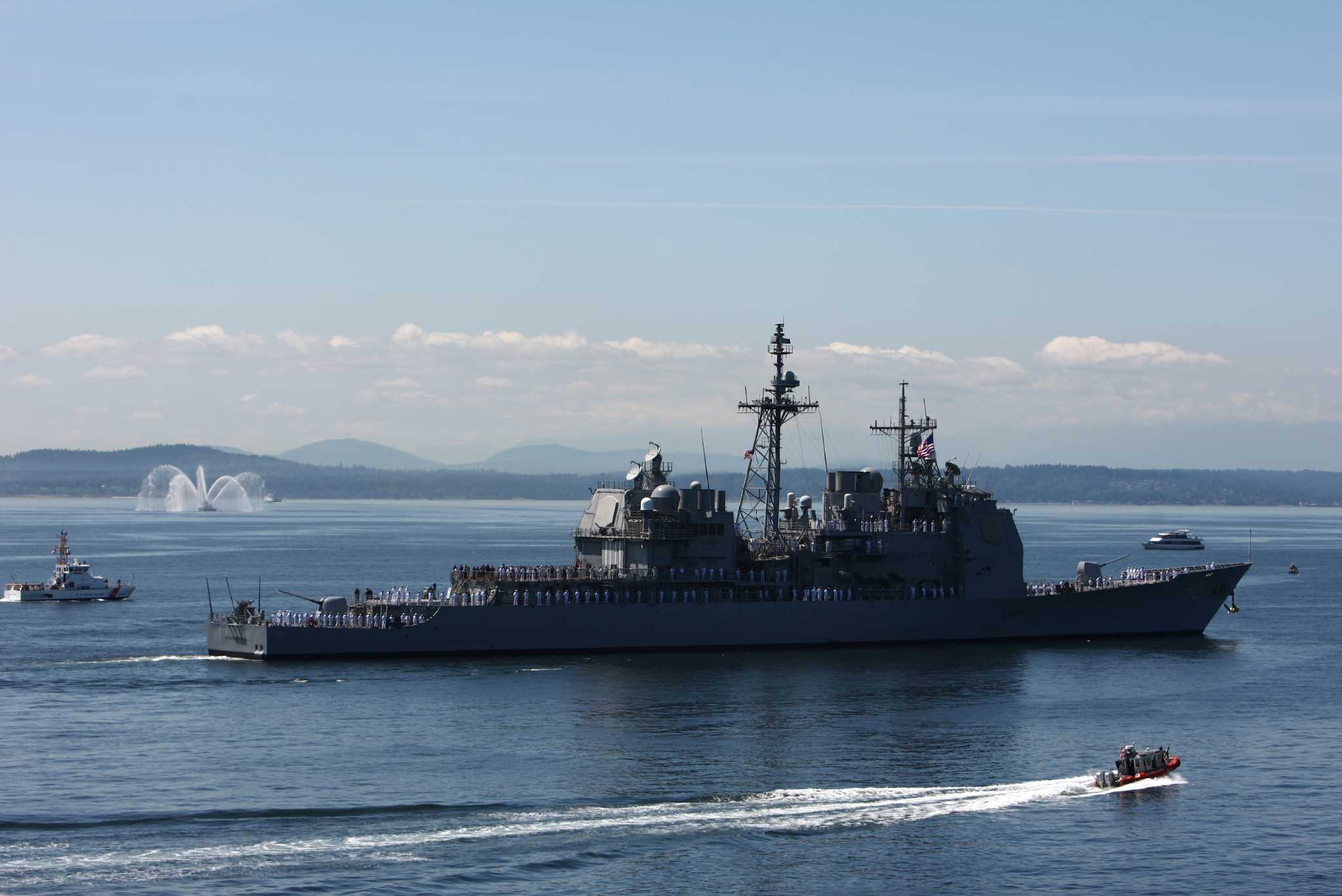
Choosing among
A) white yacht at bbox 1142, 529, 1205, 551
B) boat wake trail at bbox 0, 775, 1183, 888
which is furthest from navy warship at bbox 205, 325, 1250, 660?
white yacht at bbox 1142, 529, 1205, 551

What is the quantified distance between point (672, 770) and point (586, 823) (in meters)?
5.16

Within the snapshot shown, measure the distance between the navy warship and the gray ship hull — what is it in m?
0.06

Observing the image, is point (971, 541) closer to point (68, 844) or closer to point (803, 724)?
point (803, 724)

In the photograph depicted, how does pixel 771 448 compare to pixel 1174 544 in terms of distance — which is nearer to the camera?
pixel 771 448

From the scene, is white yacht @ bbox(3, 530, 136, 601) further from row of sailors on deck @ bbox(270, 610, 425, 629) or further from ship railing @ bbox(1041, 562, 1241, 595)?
ship railing @ bbox(1041, 562, 1241, 595)

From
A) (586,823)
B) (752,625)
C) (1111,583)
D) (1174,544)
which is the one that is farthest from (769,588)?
(1174,544)

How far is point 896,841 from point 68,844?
1690cm

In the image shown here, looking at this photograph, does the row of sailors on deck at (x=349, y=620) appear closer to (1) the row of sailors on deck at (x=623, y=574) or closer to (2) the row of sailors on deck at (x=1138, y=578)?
(1) the row of sailors on deck at (x=623, y=574)

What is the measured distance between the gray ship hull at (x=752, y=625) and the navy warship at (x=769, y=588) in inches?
2.2

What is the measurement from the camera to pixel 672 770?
119ft

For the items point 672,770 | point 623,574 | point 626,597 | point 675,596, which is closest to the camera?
point 672,770

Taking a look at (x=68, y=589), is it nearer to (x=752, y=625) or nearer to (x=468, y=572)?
(x=468, y=572)

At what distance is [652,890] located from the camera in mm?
27531

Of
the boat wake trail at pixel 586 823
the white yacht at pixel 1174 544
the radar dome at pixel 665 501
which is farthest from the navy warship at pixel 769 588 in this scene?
the white yacht at pixel 1174 544
